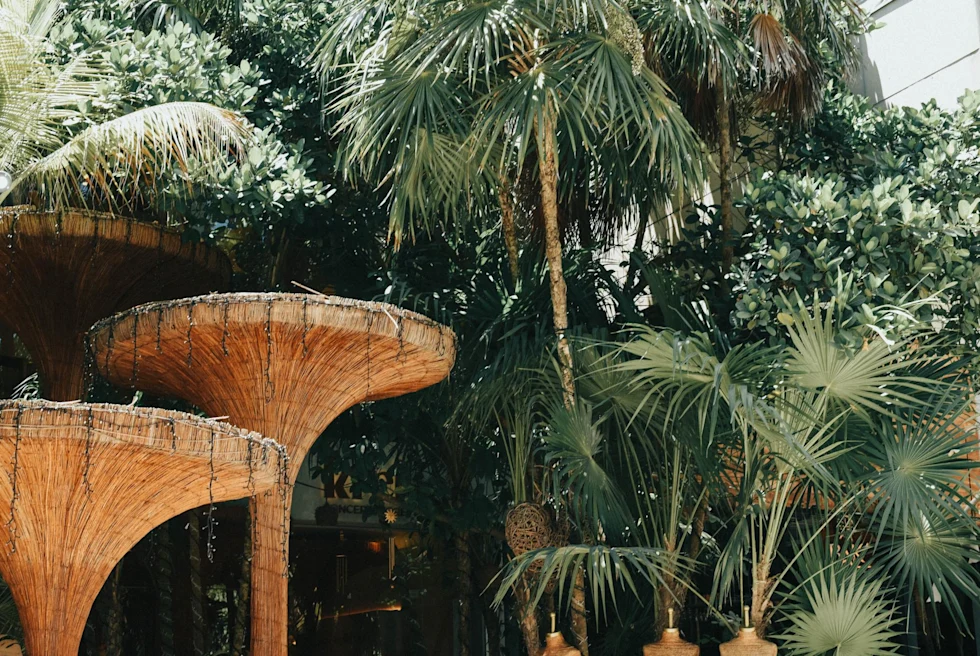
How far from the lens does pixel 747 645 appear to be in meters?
6.65

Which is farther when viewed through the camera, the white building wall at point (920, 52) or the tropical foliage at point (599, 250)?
the white building wall at point (920, 52)

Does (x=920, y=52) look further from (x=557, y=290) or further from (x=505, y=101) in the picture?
(x=505, y=101)

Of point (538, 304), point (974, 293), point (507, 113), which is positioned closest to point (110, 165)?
point (507, 113)

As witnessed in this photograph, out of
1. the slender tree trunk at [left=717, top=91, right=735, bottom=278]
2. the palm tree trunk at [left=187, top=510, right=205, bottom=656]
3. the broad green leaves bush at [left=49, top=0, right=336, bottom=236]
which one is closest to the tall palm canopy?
the broad green leaves bush at [left=49, top=0, right=336, bottom=236]

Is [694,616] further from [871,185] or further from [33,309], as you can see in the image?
[33,309]

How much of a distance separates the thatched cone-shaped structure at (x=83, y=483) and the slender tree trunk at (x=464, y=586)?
4395 millimetres

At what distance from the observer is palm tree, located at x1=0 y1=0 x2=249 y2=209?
6.71 metres

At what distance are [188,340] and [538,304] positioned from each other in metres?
2.71

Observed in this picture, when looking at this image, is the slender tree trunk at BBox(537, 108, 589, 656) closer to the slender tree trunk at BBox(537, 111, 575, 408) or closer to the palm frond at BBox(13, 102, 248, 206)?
the slender tree trunk at BBox(537, 111, 575, 408)

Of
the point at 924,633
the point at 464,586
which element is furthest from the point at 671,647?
the point at 464,586

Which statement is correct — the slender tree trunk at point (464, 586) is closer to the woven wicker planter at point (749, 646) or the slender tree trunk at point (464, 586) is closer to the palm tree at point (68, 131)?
the woven wicker planter at point (749, 646)

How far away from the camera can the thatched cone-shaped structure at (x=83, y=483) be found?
4867 mm

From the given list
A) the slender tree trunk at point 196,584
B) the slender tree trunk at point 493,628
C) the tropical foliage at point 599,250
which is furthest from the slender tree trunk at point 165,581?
the slender tree trunk at point 493,628

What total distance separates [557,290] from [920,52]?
4228mm
